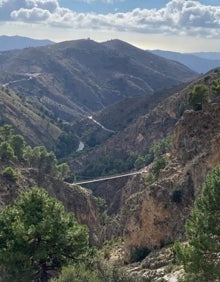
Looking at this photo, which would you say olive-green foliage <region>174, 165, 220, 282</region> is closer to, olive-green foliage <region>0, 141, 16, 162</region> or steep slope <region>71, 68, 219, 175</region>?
olive-green foliage <region>0, 141, 16, 162</region>

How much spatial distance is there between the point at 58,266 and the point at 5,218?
20.6 ft

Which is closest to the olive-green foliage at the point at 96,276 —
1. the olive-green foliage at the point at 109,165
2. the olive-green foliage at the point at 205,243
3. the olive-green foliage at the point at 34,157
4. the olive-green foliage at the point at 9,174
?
the olive-green foliage at the point at 205,243

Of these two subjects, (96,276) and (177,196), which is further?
(177,196)

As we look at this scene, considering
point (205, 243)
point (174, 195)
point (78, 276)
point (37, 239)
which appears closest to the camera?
point (205, 243)

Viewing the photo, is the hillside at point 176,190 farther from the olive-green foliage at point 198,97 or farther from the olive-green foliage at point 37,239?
the olive-green foliage at point 37,239

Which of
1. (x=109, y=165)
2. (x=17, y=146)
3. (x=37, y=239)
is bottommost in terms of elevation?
(x=109, y=165)

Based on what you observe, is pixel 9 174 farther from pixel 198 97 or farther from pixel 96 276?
pixel 96 276

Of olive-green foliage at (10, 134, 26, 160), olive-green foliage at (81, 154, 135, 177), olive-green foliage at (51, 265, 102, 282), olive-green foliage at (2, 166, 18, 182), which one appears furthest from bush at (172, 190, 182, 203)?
olive-green foliage at (81, 154, 135, 177)

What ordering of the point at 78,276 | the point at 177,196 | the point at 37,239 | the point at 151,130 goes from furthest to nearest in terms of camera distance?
the point at 151,130 → the point at 177,196 → the point at 37,239 → the point at 78,276

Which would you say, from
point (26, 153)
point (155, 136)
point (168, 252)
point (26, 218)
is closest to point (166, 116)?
point (155, 136)

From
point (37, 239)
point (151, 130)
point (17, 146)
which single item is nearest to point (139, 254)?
A: point (37, 239)

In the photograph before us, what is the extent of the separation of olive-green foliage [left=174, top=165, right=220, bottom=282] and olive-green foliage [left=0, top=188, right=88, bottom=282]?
11730mm

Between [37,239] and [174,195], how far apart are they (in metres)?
27.9

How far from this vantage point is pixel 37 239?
1547 inches
